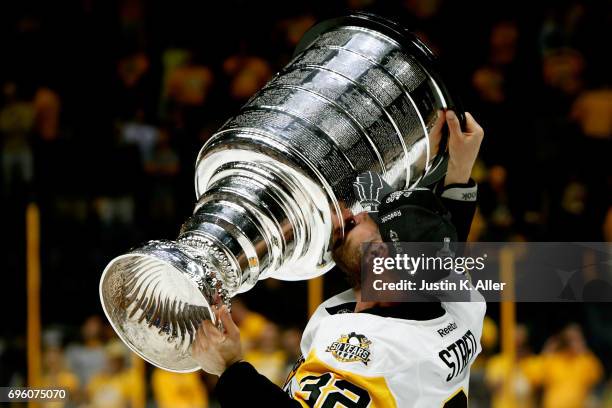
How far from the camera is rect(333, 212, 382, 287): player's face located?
2.21 m

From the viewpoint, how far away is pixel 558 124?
5.43 m

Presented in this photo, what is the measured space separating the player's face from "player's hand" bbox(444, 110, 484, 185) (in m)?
0.32

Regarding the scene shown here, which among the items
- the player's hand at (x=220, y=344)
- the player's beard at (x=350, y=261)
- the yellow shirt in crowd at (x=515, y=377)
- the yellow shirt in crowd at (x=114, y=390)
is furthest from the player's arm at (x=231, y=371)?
the yellow shirt in crowd at (x=114, y=390)

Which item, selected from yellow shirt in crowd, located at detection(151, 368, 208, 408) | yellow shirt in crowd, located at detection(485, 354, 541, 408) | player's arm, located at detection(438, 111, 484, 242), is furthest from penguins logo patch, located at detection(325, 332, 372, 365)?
yellow shirt in crowd, located at detection(151, 368, 208, 408)

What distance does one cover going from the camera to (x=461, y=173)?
97.0 inches

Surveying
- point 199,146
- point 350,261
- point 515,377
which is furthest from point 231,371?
point 199,146

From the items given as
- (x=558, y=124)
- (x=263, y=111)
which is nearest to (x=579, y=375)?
(x=558, y=124)

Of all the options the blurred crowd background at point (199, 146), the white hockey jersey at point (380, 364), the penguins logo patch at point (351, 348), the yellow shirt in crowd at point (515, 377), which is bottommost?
the yellow shirt in crowd at point (515, 377)

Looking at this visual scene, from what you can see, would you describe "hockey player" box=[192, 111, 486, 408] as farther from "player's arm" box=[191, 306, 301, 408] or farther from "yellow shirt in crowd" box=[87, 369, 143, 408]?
"yellow shirt in crowd" box=[87, 369, 143, 408]

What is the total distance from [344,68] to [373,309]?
1.68ft

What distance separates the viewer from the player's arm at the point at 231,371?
6.59ft

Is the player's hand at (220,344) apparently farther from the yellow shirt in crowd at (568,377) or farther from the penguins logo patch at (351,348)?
the yellow shirt in crowd at (568,377)

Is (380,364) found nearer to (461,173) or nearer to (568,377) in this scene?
(461,173)

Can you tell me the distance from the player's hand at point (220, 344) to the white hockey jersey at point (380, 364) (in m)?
0.15
